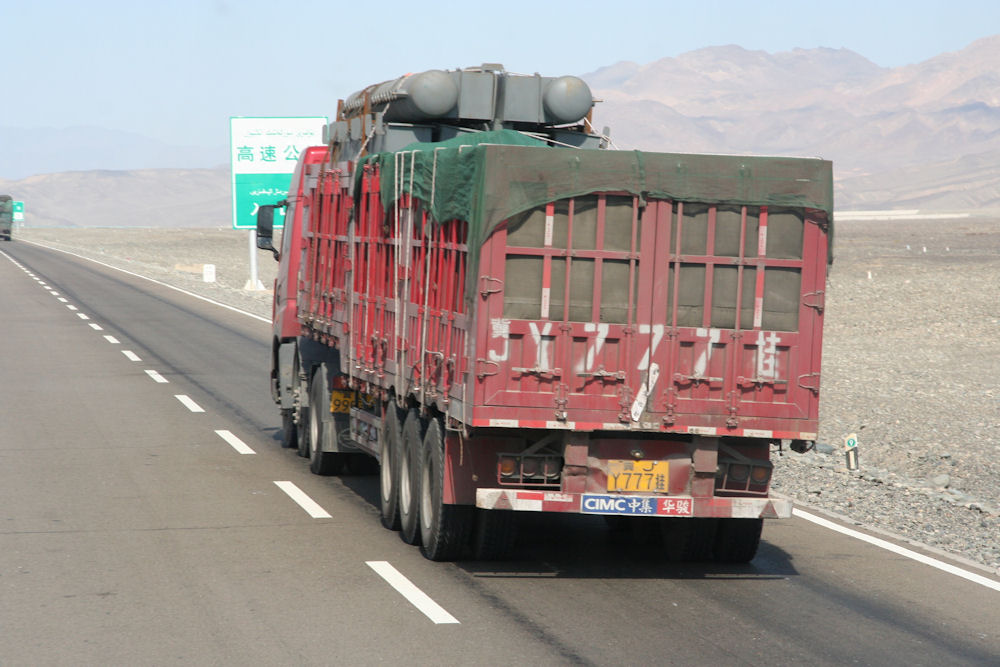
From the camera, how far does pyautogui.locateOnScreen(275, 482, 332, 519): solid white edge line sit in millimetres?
10844

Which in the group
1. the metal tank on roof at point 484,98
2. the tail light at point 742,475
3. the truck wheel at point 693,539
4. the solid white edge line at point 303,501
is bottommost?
the solid white edge line at point 303,501

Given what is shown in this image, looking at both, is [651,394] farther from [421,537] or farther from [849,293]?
[849,293]

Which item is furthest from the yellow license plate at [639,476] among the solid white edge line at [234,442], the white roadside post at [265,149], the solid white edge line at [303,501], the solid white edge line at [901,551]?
the white roadside post at [265,149]

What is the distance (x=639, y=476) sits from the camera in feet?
28.2

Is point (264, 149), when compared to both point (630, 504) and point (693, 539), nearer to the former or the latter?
point (693, 539)

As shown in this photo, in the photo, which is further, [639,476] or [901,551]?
[901,551]

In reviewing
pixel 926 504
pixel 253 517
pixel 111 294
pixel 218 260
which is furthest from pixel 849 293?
pixel 218 260

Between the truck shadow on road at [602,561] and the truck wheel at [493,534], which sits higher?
the truck wheel at [493,534]

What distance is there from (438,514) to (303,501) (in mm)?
2723

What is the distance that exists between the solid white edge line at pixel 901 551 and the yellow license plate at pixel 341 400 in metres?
3.98

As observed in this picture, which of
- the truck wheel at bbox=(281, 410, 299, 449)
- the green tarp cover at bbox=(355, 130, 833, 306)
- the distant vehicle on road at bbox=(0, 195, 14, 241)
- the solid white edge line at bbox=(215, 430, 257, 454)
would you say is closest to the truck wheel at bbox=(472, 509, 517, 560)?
the green tarp cover at bbox=(355, 130, 833, 306)

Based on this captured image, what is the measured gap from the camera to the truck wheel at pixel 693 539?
9367 millimetres

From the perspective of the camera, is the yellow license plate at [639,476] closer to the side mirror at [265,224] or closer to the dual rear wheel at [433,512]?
the dual rear wheel at [433,512]

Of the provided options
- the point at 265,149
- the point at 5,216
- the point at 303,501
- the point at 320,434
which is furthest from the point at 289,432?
the point at 5,216
